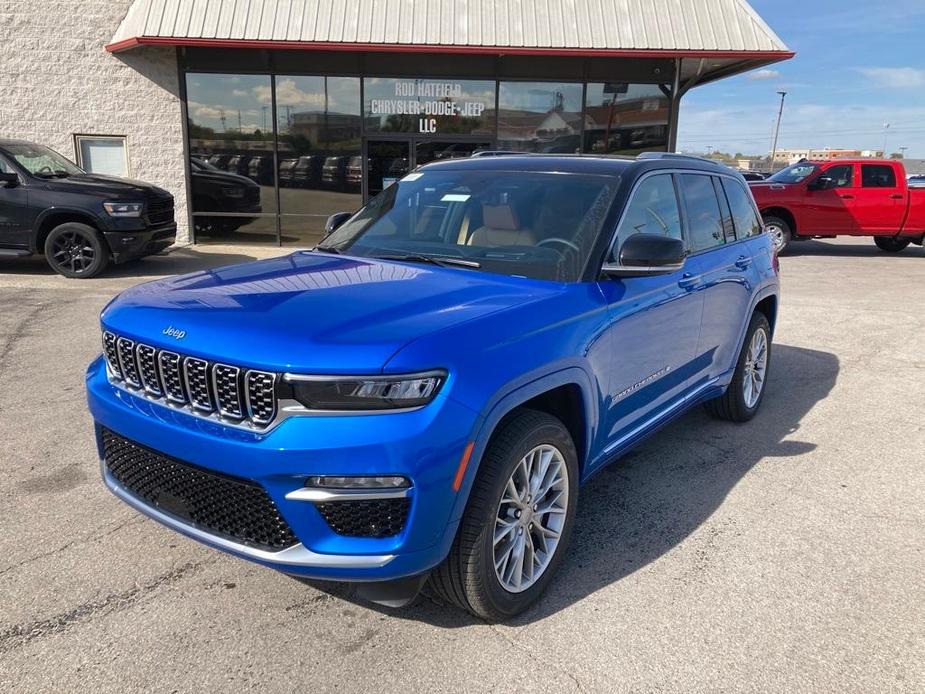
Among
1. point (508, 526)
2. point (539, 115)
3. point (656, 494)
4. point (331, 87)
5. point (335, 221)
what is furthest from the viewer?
point (539, 115)

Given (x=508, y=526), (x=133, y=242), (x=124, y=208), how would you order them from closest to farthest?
(x=508, y=526) < (x=124, y=208) < (x=133, y=242)

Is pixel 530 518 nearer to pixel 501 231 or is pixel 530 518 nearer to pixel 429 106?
pixel 501 231

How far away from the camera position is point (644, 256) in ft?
10.7

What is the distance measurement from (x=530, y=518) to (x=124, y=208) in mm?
9023

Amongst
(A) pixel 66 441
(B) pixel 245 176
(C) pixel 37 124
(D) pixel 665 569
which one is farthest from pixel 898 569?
(C) pixel 37 124

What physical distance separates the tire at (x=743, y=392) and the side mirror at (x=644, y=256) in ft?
6.40

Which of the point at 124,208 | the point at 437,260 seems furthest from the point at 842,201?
the point at 437,260

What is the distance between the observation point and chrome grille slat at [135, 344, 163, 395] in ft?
8.91

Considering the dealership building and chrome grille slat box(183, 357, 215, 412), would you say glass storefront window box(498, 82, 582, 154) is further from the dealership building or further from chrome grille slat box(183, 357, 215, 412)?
chrome grille slat box(183, 357, 215, 412)

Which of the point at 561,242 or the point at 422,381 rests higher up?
the point at 561,242

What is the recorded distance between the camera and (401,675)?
2.58 meters

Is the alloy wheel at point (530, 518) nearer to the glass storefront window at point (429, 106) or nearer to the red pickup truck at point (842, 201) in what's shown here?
the glass storefront window at point (429, 106)

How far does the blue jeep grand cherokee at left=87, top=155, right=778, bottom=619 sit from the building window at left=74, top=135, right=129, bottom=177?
12587 millimetres

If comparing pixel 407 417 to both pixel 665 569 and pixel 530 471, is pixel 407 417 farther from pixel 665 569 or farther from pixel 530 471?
pixel 665 569
